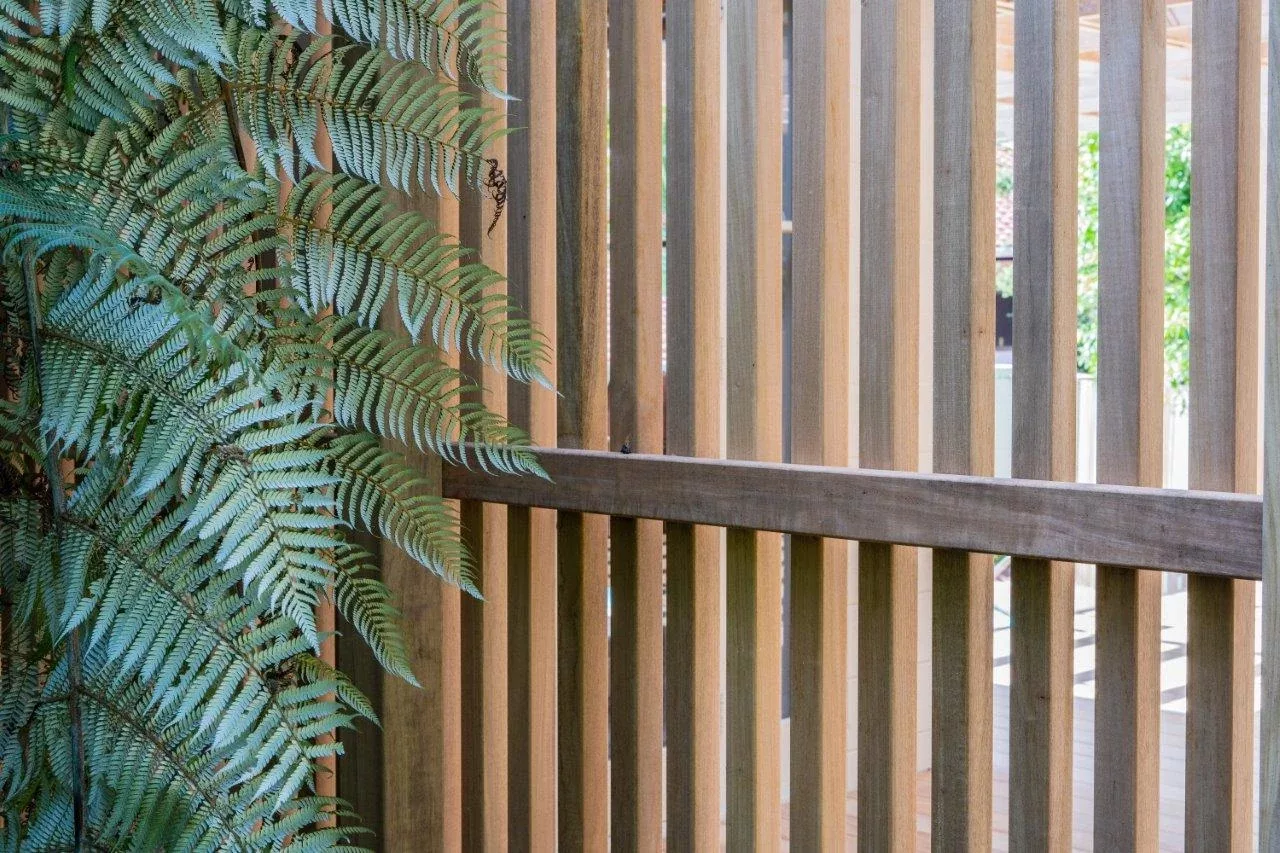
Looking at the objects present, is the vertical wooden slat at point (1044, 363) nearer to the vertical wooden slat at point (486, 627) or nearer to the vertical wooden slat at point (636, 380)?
the vertical wooden slat at point (636, 380)

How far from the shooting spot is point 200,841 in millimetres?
1193

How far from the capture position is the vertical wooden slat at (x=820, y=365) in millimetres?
1440

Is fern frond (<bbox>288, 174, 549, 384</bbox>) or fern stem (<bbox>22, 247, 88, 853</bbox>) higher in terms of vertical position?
fern frond (<bbox>288, 174, 549, 384</bbox>)

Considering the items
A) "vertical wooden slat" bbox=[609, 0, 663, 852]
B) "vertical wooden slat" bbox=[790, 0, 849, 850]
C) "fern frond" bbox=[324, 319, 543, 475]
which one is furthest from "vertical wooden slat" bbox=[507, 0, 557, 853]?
"vertical wooden slat" bbox=[790, 0, 849, 850]

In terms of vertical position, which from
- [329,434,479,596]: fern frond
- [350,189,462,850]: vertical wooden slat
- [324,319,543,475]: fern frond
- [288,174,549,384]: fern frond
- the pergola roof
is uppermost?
Result: the pergola roof

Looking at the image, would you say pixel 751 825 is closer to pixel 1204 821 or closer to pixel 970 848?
pixel 970 848

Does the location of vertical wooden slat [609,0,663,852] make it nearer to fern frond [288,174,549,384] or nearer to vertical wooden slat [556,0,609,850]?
vertical wooden slat [556,0,609,850]

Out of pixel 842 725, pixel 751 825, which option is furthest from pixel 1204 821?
pixel 751 825

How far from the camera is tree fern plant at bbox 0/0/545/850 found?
112 centimetres

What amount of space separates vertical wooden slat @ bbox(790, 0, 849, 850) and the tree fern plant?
354 millimetres

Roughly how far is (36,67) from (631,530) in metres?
0.78

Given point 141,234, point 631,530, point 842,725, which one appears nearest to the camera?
point 141,234

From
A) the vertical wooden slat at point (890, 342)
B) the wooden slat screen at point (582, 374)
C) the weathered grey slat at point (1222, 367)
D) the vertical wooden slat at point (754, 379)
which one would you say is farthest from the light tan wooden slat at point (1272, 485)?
the wooden slat screen at point (582, 374)

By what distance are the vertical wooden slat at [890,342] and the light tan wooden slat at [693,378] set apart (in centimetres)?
21
